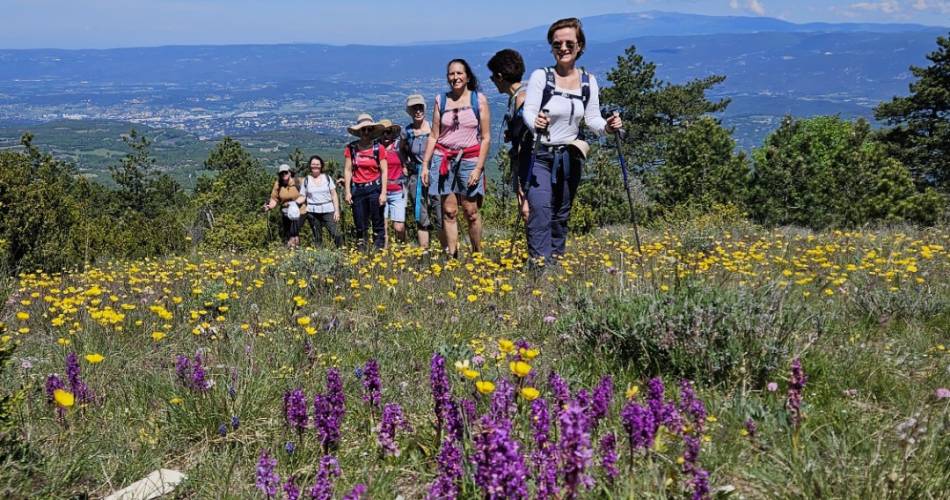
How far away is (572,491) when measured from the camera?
145cm

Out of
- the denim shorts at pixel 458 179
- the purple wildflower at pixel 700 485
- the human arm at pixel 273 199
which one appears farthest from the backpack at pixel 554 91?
the human arm at pixel 273 199

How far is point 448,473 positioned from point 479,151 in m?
4.99

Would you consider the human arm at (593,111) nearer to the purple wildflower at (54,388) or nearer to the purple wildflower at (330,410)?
the purple wildflower at (330,410)

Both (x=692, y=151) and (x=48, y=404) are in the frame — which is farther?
(x=692, y=151)

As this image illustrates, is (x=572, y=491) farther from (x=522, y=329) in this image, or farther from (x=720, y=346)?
(x=522, y=329)

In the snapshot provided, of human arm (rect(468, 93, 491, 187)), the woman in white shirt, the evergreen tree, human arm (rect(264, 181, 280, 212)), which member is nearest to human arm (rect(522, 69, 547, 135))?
human arm (rect(468, 93, 491, 187))

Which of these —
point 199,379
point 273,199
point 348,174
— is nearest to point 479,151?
point 348,174

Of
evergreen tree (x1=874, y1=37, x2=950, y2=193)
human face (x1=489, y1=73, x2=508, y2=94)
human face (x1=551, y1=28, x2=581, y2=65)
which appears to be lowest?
evergreen tree (x1=874, y1=37, x2=950, y2=193)

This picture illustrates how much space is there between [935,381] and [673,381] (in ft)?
3.91

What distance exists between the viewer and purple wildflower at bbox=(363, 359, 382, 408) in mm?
2326

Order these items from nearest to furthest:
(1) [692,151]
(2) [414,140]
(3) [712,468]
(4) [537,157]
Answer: (3) [712,468] → (4) [537,157] → (2) [414,140] → (1) [692,151]

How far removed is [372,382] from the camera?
7.84 feet

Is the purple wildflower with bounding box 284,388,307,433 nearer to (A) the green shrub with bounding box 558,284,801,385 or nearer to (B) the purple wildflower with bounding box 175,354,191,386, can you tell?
(B) the purple wildflower with bounding box 175,354,191,386

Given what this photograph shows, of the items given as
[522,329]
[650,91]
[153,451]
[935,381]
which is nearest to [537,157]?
[522,329]
